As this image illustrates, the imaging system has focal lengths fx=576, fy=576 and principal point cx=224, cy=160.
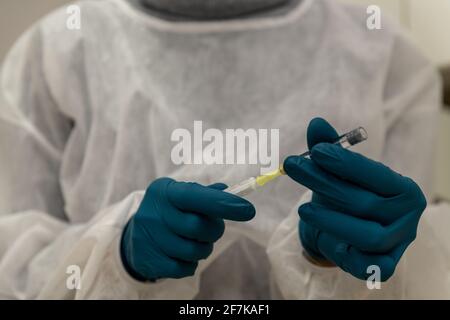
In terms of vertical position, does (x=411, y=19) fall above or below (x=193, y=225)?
above

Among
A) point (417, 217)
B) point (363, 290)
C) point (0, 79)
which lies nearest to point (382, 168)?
point (417, 217)

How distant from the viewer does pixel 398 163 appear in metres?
0.91

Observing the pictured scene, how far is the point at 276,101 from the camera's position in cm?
86

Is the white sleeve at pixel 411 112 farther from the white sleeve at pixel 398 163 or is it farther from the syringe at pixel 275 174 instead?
the syringe at pixel 275 174

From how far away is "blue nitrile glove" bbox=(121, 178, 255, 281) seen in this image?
2.00ft

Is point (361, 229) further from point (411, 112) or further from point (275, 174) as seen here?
point (411, 112)

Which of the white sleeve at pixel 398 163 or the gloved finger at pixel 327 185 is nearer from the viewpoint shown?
the gloved finger at pixel 327 185

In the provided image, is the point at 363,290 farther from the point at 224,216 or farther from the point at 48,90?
the point at 48,90

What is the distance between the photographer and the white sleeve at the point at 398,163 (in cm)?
75

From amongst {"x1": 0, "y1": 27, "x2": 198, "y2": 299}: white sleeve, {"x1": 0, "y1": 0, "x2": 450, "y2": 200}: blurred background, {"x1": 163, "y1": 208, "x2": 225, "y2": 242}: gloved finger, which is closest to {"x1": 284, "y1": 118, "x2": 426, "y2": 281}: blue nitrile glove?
{"x1": 163, "y1": 208, "x2": 225, "y2": 242}: gloved finger

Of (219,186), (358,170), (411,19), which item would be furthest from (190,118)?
(411,19)

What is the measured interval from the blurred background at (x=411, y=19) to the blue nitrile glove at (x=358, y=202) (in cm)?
41

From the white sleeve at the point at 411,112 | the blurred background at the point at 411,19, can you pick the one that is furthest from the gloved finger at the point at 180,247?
the blurred background at the point at 411,19

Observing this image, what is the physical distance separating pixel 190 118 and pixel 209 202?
0.26m
